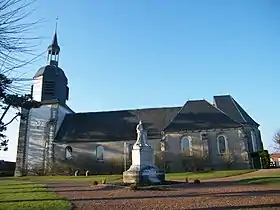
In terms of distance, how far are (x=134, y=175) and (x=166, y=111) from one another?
802 inches

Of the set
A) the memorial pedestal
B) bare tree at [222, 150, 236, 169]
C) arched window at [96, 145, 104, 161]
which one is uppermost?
arched window at [96, 145, 104, 161]

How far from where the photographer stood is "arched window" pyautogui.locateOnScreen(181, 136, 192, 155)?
1284 inches

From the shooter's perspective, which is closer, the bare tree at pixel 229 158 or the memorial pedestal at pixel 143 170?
the memorial pedestal at pixel 143 170

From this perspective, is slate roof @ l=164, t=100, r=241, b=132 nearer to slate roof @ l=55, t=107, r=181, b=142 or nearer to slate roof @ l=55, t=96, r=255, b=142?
slate roof @ l=55, t=96, r=255, b=142

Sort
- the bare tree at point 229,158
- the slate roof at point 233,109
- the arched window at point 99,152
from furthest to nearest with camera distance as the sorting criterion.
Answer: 1. the arched window at point 99,152
2. the slate roof at point 233,109
3. the bare tree at point 229,158

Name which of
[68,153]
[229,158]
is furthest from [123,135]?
[229,158]

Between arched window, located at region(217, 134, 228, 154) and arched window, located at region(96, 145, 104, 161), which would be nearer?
arched window, located at region(217, 134, 228, 154)

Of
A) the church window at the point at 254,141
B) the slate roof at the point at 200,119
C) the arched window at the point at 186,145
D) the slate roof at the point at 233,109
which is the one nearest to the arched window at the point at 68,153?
the slate roof at the point at 200,119

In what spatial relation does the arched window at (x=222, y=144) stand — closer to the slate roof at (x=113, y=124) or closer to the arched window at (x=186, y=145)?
the arched window at (x=186, y=145)

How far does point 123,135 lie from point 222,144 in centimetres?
1122

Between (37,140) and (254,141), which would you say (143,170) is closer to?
(254,141)

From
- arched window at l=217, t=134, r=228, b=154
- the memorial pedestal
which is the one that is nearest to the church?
arched window at l=217, t=134, r=228, b=154

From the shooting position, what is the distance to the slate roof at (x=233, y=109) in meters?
33.1

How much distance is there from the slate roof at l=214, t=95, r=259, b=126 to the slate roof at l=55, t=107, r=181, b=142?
5.19m
